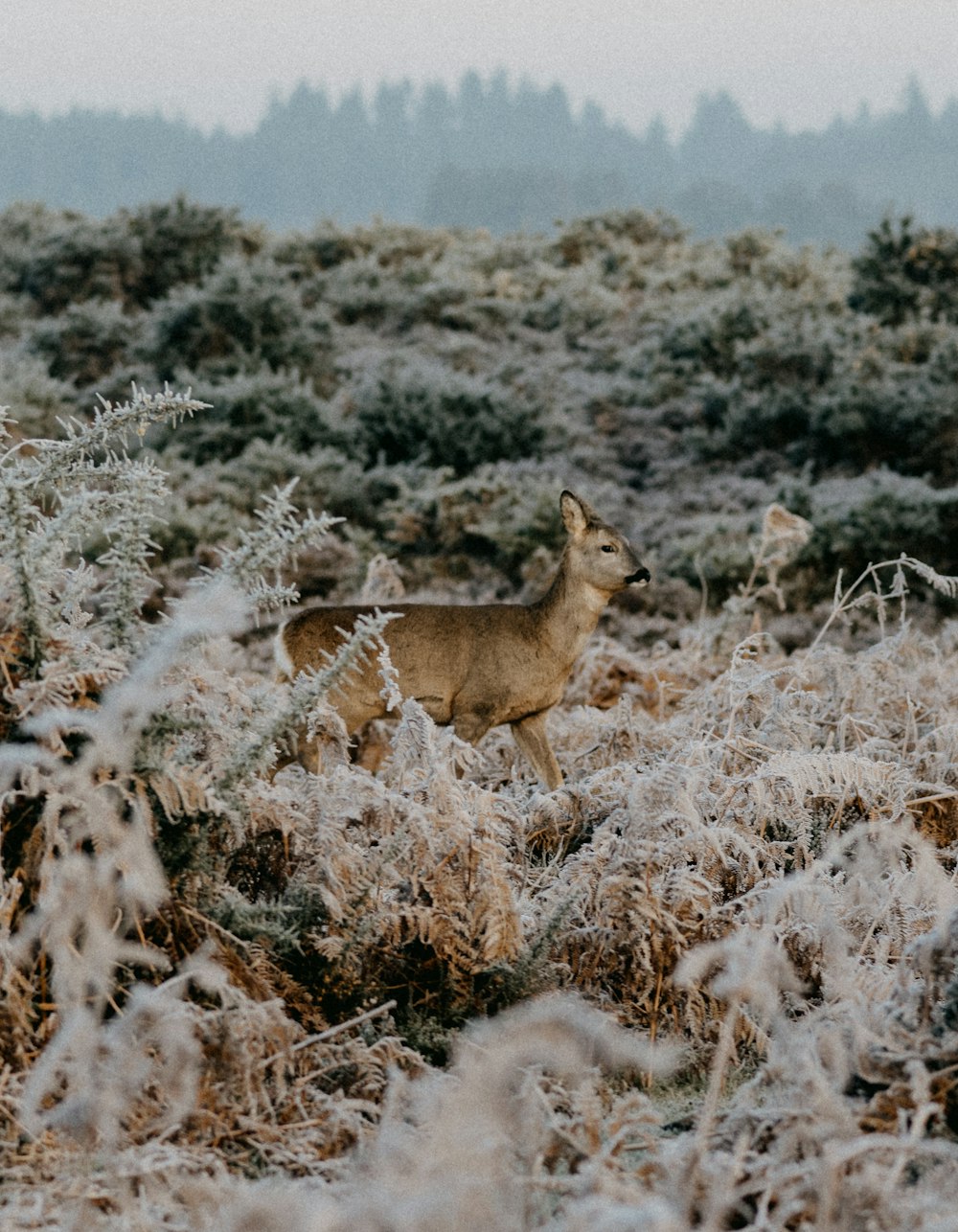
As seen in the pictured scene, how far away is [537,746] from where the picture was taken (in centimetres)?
647

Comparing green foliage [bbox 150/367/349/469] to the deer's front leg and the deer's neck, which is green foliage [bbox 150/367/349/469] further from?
the deer's front leg

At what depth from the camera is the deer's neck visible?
6684 mm

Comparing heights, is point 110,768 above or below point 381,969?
above

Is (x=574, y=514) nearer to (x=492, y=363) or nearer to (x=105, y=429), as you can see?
(x=105, y=429)

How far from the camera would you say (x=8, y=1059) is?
2869mm

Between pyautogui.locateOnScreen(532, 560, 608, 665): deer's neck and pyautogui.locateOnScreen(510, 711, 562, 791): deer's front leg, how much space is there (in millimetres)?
331

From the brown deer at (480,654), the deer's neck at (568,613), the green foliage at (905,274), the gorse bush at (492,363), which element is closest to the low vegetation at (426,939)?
the brown deer at (480,654)

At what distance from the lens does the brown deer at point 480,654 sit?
641 centimetres

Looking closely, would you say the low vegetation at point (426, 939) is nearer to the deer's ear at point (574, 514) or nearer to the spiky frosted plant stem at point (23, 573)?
the spiky frosted plant stem at point (23, 573)

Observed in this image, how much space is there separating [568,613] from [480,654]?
50cm

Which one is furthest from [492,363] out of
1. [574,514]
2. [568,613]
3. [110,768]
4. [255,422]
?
[110,768]

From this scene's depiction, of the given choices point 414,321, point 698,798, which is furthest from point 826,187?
point 698,798

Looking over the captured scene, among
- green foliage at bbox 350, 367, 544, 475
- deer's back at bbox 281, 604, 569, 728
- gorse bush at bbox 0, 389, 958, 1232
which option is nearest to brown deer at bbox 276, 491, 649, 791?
deer's back at bbox 281, 604, 569, 728

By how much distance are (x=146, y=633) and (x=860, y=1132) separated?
5.97 feet
